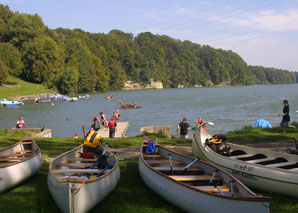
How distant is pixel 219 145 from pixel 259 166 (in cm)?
206

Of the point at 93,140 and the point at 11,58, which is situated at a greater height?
the point at 11,58

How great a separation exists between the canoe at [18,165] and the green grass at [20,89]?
228ft

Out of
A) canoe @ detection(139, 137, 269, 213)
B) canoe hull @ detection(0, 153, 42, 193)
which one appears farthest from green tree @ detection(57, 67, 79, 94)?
canoe @ detection(139, 137, 269, 213)

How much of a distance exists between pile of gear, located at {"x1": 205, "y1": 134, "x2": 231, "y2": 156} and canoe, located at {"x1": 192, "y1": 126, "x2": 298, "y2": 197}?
0.20m

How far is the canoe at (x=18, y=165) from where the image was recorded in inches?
Answer: 319

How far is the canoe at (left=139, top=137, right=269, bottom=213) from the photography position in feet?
19.7

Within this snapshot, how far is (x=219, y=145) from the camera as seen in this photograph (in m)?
10.0

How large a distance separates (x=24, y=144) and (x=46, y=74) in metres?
89.6

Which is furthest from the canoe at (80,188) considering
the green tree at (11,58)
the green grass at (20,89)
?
the green tree at (11,58)

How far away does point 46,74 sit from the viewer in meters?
96.0

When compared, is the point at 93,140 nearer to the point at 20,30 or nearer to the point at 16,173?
the point at 16,173

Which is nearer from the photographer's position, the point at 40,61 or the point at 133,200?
the point at 133,200

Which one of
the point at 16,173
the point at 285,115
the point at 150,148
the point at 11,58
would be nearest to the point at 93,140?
the point at 150,148

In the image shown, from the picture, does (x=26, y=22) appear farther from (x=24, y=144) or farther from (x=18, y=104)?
(x=24, y=144)
